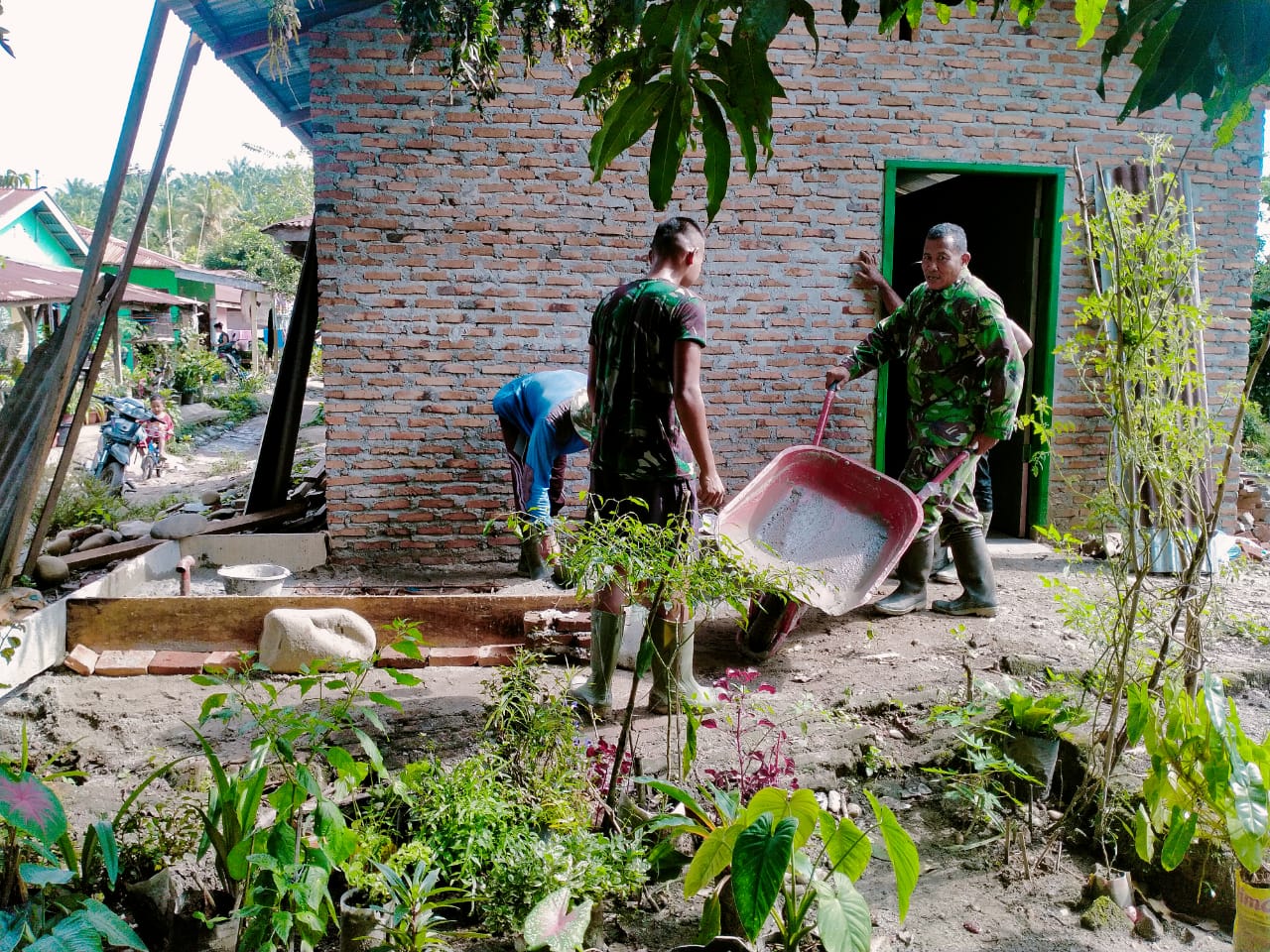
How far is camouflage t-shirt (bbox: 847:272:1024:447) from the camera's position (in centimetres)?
488

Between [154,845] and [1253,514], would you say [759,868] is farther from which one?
[1253,514]

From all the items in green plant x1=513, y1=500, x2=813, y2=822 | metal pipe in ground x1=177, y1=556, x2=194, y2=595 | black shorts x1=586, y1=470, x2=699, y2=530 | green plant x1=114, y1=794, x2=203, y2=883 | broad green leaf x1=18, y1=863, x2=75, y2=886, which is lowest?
green plant x1=114, y1=794, x2=203, y2=883

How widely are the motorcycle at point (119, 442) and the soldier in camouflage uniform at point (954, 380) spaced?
8.89 meters

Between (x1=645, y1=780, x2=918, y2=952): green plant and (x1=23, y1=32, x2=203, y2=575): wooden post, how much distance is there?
4.84m

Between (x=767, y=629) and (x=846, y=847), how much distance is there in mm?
2454

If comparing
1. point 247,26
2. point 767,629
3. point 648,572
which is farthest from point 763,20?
point 247,26

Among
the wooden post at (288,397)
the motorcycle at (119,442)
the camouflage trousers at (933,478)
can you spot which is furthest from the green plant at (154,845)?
the motorcycle at (119,442)

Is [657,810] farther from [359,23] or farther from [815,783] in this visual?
[359,23]

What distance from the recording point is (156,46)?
557 centimetres

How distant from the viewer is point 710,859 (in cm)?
230

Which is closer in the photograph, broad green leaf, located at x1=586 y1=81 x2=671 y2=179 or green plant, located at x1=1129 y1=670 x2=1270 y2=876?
broad green leaf, located at x1=586 y1=81 x2=671 y2=179

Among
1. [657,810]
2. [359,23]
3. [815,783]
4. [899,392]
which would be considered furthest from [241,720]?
[899,392]

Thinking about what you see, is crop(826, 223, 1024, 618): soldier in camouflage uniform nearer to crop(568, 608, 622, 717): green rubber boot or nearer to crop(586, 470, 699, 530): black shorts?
crop(586, 470, 699, 530): black shorts

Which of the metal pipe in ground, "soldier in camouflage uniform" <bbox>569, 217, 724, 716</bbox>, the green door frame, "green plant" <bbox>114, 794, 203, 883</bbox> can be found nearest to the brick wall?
the green door frame
